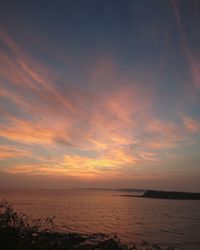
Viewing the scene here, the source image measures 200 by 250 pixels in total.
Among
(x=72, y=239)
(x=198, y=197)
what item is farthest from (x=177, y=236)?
(x=198, y=197)

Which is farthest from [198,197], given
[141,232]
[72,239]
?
[72,239]

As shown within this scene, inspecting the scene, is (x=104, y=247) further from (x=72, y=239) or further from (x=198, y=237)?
(x=198, y=237)

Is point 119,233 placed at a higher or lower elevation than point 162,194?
lower

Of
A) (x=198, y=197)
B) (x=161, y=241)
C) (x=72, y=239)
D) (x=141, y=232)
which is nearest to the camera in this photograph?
(x=72, y=239)

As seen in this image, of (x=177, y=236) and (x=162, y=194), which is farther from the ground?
(x=162, y=194)

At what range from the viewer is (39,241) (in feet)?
49.8

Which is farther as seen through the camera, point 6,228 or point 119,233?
point 119,233

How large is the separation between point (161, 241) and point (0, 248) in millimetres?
18881

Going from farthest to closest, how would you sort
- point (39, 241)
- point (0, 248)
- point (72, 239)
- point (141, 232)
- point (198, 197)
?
1. point (198, 197)
2. point (141, 232)
3. point (72, 239)
4. point (39, 241)
5. point (0, 248)

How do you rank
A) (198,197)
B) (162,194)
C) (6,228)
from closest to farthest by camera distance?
1. (6,228)
2. (198,197)
3. (162,194)

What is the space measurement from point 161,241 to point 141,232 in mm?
5815

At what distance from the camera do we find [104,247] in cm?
1495

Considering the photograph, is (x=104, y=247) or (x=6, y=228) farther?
(x=6, y=228)

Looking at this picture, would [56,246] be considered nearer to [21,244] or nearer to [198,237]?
[21,244]
